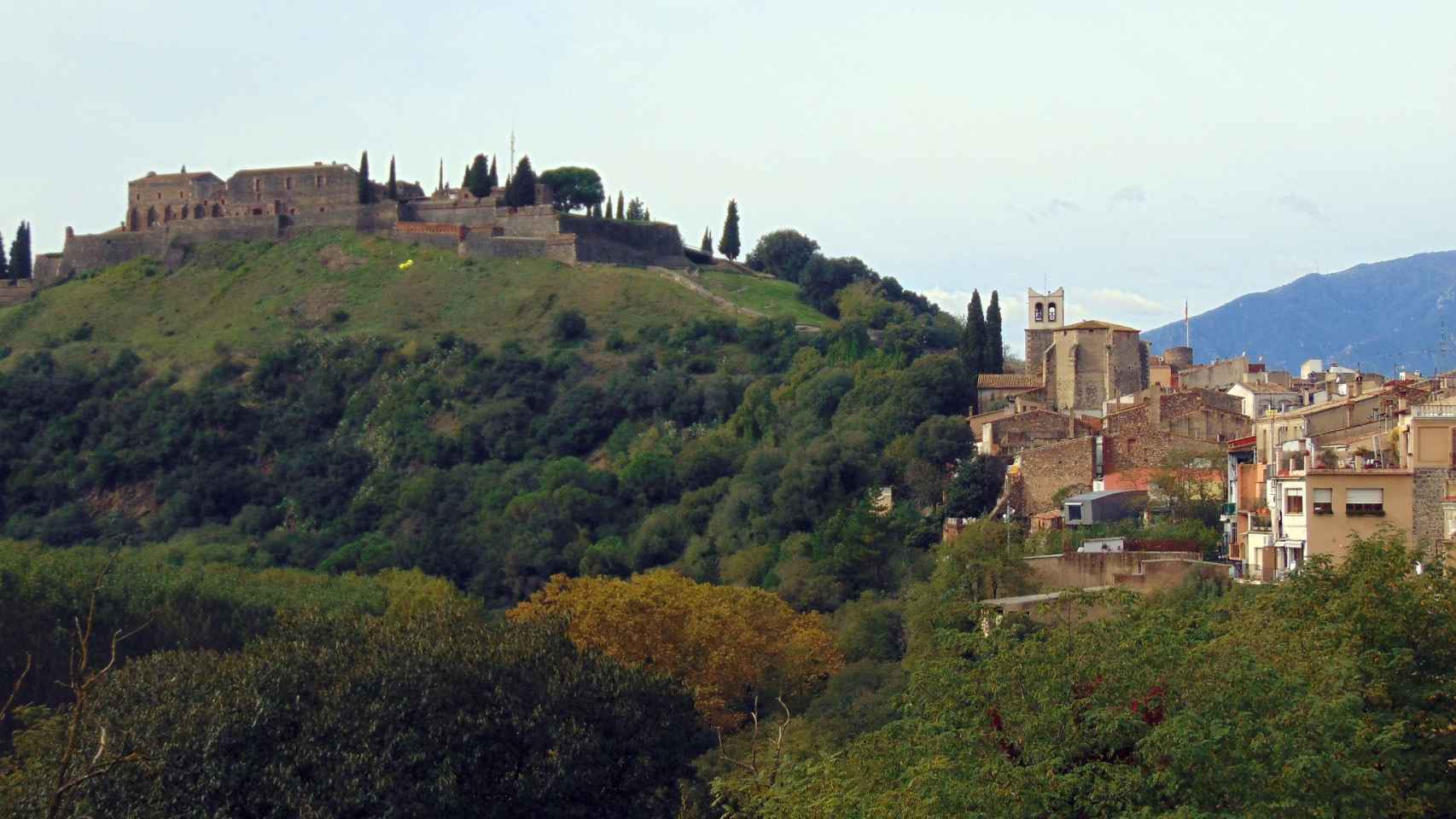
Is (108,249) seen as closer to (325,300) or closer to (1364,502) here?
(325,300)


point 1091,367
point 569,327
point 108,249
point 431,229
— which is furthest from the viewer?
point 108,249

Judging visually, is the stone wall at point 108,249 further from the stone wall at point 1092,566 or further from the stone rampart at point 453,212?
the stone wall at point 1092,566

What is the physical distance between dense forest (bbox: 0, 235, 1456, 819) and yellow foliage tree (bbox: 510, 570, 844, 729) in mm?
117

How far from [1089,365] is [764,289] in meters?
34.2

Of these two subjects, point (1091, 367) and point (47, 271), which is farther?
point (47, 271)

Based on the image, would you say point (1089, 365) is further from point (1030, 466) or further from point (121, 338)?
point (121, 338)

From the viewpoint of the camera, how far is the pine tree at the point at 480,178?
347ft

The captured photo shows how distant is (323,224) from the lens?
353 feet

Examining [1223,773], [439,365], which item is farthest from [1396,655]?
[439,365]

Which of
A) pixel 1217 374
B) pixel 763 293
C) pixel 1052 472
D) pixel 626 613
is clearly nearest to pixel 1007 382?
pixel 1217 374

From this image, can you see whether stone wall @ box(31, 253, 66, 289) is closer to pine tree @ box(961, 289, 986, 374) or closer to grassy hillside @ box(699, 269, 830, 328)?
grassy hillside @ box(699, 269, 830, 328)

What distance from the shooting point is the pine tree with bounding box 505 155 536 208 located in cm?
10312

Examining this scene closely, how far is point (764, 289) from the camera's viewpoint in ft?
322

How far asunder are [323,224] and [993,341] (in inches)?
1855
